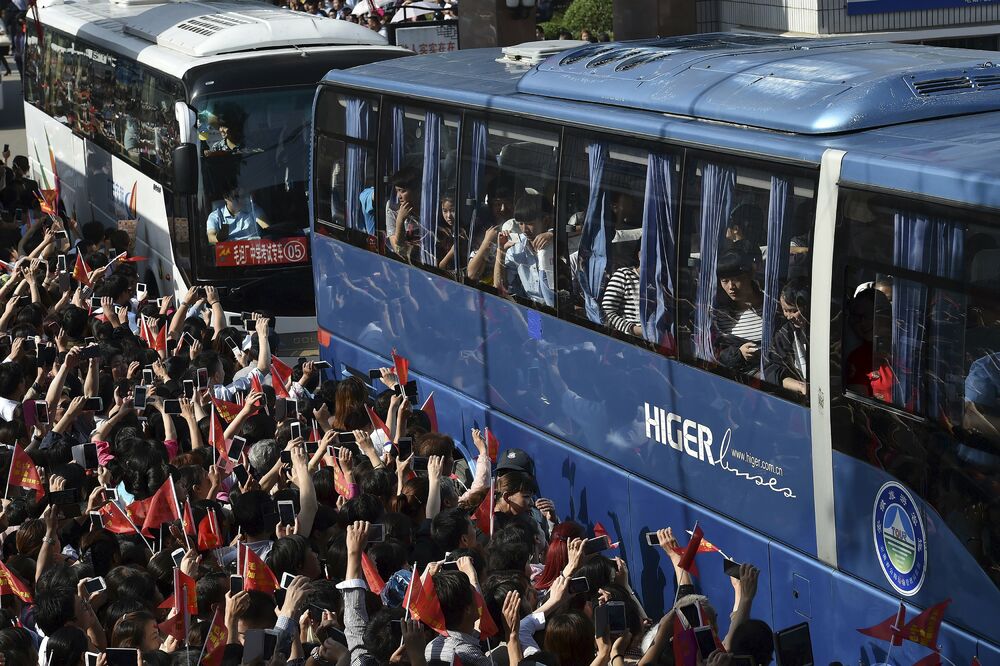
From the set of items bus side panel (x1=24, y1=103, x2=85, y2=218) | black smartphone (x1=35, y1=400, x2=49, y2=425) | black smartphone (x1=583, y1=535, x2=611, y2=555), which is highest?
black smartphone (x1=583, y1=535, x2=611, y2=555)

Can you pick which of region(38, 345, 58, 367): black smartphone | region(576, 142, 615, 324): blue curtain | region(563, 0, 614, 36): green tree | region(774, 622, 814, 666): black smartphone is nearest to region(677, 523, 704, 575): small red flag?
region(774, 622, 814, 666): black smartphone

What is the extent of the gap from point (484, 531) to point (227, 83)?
23.2 ft

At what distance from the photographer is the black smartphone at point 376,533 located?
6.21 m

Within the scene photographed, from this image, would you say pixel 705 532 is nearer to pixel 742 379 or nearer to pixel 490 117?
pixel 742 379

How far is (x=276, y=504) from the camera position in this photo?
22.5 feet

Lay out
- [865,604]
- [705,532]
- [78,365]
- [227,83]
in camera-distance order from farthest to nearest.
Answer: [227,83] → [78,365] → [705,532] → [865,604]

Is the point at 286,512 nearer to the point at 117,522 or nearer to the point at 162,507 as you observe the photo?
the point at 162,507

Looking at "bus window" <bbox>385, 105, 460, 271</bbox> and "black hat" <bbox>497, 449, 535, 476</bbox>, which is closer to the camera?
"black hat" <bbox>497, 449, 535, 476</bbox>

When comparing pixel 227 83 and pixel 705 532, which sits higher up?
pixel 227 83

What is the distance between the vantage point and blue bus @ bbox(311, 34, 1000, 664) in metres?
5.64

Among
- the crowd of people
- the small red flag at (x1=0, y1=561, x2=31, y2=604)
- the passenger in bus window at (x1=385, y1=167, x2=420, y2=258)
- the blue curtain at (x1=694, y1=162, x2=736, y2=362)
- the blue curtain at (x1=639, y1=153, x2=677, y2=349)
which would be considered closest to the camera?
the crowd of people

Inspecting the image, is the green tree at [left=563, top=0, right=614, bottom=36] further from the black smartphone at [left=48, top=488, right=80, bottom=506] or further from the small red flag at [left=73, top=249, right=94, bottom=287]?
the black smartphone at [left=48, top=488, right=80, bottom=506]

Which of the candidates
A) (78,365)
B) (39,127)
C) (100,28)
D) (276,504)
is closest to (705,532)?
(276,504)

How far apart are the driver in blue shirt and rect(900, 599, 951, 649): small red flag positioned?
884 centimetres
